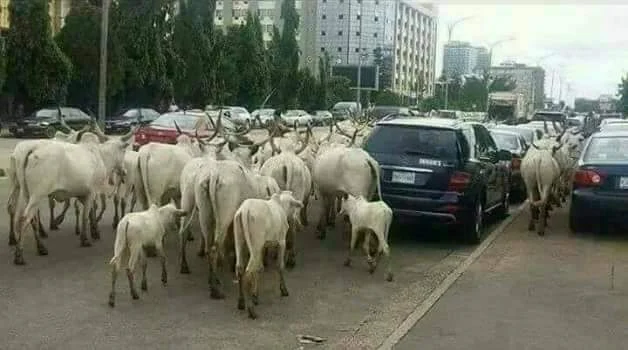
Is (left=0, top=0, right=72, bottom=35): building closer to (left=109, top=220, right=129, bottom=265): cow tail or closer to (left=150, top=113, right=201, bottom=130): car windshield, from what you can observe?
(left=150, top=113, right=201, bottom=130): car windshield

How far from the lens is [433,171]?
1228 centimetres

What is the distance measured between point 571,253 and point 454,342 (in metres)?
5.31

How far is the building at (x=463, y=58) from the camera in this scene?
329ft

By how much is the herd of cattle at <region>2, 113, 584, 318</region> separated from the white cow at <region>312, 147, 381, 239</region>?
0.01 metres

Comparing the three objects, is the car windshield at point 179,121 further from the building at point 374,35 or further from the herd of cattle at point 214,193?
the building at point 374,35

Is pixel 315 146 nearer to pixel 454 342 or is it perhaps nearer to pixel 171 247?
pixel 171 247

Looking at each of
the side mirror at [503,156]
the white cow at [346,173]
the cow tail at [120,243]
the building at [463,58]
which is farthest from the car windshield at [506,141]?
the building at [463,58]

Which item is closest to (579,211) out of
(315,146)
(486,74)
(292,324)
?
(315,146)

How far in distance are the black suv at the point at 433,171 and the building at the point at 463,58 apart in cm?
8626

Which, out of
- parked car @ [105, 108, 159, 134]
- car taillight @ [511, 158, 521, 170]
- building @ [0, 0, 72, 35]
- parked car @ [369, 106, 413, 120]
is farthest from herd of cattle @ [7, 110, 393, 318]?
parked car @ [369, 106, 413, 120]

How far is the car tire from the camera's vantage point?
1262cm

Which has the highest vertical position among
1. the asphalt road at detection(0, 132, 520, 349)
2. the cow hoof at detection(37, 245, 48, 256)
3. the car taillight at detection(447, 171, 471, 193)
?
the car taillight at detection(447, 171, 471, 193)

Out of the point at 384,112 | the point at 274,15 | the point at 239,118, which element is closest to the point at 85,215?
the point at 239,118

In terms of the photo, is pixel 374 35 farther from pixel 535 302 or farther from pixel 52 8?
pixel 535 302
